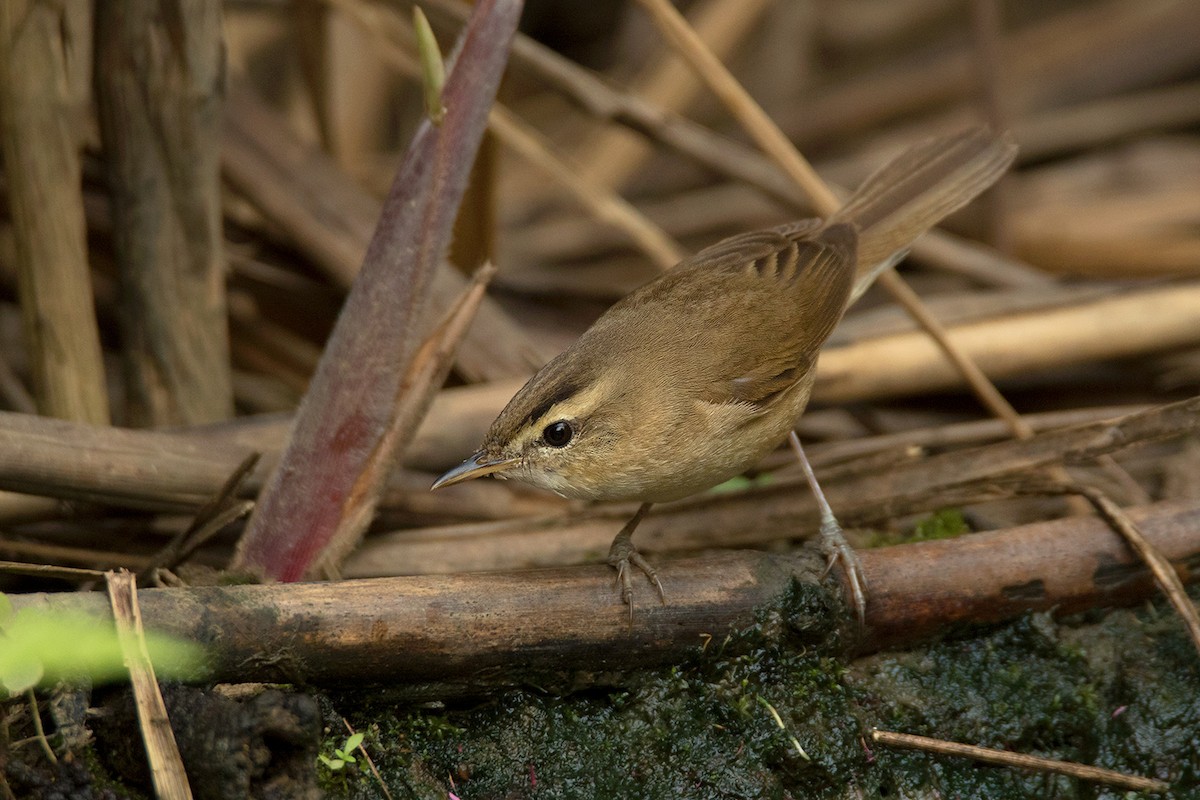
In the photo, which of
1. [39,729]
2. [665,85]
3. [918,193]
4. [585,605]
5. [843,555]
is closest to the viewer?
[39,729]

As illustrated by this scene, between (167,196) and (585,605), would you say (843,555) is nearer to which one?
(585,605)

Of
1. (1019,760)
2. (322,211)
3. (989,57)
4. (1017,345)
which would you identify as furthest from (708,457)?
(989,57)

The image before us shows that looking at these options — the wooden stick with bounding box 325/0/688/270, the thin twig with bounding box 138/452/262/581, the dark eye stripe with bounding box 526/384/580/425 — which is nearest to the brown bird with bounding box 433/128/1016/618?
the dark eye stripe with bounding box 526/384/580/425

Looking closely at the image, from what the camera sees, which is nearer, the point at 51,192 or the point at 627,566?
the point at 627,566

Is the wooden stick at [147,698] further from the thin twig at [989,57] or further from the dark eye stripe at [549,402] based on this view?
the thin twig at [989,57]

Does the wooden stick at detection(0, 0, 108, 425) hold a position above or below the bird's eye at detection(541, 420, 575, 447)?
above

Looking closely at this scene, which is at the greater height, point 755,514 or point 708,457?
point 755,514

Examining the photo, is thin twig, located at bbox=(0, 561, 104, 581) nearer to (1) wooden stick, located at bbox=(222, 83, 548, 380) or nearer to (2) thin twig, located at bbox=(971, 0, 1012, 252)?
(1) wooden stick, located at bbox=(222, 83, 548, 380)

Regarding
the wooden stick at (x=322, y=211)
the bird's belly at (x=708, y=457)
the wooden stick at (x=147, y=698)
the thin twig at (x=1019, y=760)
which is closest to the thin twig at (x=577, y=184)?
the wooden stick at (x=322, y=211)

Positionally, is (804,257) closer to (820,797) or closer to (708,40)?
(820,797)
